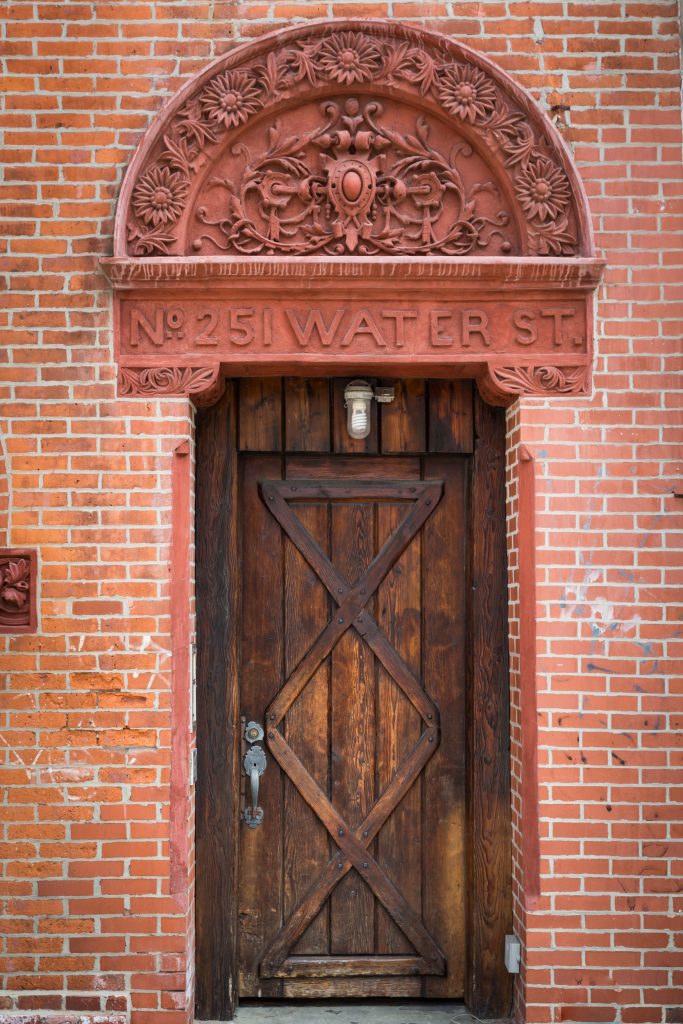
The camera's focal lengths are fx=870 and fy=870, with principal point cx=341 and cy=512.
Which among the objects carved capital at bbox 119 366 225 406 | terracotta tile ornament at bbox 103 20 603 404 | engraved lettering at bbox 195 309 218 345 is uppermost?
terracotta tile ornament at bbox 103 20 603 404

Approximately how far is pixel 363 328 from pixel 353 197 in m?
0.54

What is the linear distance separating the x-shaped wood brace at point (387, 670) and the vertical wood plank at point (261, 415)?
0.19 meters

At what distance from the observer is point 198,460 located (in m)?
3.91

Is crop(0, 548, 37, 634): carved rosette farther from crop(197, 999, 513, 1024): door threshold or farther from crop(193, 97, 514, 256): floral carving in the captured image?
crop(197, 999, 513, 1024): door threshold

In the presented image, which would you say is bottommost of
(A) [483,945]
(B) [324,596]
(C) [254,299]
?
(A) [483,945]

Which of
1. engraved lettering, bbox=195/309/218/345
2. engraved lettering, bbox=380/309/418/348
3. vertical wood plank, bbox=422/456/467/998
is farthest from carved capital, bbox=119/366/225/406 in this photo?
vertical wood plank, bbox=422/456/467/998

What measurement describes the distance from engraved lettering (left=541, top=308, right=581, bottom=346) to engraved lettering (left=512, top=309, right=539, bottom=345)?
0.06 meters

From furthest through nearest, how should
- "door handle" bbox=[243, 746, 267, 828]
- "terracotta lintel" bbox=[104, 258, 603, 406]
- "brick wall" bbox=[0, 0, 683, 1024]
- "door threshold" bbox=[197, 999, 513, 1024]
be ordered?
"door handle" bbox=[243, 746, 267, 828] → "door threshold" bbox=[197, 999, 513, 1024] → "terracotta lintel" bbox=[104, 258, 603, 406] → "brick wall" bbox=[0, 0, 683, 1024]

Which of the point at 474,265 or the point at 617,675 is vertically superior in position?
the point at 474,265

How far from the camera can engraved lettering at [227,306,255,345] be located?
12.0 ft

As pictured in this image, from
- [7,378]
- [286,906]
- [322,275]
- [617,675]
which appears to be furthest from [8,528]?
[617,675]

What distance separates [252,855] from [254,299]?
2459mm

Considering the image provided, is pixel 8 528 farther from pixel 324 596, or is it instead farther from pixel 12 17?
pixel 12 17

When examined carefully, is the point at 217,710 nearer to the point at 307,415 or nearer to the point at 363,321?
the point at 307,415
